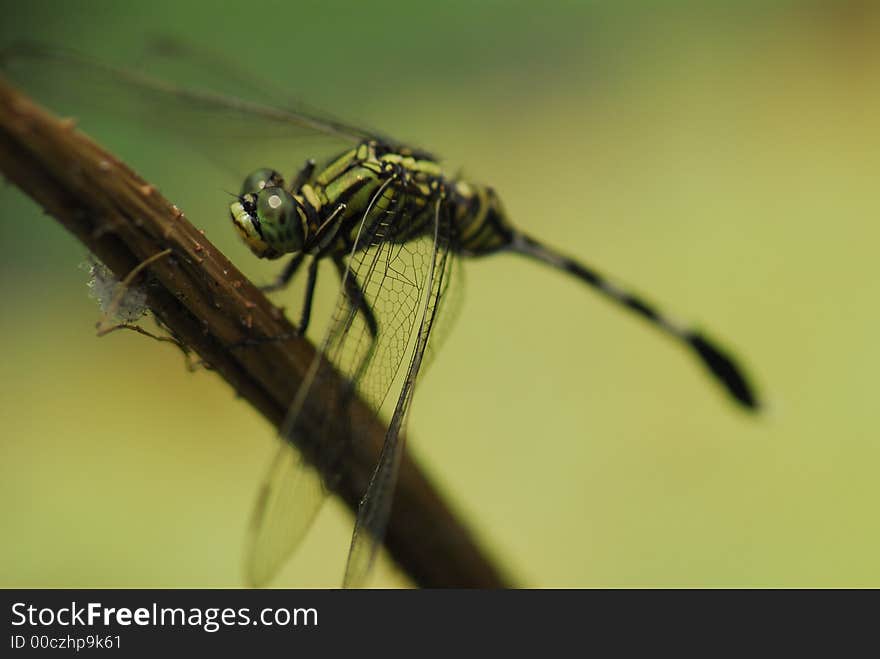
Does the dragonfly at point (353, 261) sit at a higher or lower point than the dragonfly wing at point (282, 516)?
higher

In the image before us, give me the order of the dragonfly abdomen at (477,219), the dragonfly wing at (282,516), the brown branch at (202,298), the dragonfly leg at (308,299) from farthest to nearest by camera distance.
A: the dragonfly abdomen at (477,219) → the dragonfly leg at (308,299) → the dragonfly wing at (282,516) → the brown branch at (202,298)

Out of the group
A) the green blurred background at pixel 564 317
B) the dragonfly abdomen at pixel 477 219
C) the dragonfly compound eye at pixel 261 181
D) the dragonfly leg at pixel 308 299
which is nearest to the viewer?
the dragonfly leg at pixel 308 299

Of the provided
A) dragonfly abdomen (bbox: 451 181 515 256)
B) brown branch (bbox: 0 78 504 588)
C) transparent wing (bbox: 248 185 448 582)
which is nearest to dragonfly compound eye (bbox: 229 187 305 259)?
transparent wing (bbox: 248 185 448 582)

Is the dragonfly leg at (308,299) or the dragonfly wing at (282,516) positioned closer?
the dragonfly wing at (282,516)

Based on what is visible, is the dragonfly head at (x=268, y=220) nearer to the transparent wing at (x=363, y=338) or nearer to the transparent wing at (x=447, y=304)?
the transparent wing at (x=363, y=338)

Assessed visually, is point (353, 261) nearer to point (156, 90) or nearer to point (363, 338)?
point (363, 338)

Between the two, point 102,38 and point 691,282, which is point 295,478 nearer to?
point 691,282

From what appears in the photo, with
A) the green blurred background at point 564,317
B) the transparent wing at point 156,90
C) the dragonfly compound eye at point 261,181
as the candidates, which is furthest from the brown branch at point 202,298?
the transparent wing at point 156,90
